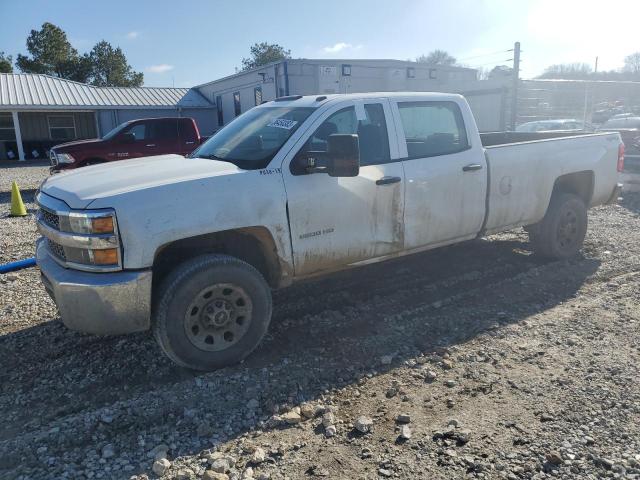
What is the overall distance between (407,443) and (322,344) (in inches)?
55.3

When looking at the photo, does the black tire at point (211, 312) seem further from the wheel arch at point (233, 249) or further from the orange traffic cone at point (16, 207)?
the orange traffic cone at point (16, 207)

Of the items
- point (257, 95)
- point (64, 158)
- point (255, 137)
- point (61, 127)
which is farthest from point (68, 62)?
point (255, 137)

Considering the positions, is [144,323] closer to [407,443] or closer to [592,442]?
[407,443]

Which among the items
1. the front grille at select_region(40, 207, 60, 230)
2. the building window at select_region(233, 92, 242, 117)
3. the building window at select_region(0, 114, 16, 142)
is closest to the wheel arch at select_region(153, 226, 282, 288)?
the front grille at select_region(40, 207, 60, 230)

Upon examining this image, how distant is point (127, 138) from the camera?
13.5 m

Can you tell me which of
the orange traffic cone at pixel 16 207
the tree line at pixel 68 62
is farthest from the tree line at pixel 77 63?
the orange traffic cone at pixel 16 207

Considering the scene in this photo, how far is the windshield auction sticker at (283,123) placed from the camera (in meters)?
4.43

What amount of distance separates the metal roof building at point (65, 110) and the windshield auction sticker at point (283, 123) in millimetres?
25800

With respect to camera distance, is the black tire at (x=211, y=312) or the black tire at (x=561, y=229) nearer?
the black tire at (x=211, y=312)

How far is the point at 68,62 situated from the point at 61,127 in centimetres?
2219

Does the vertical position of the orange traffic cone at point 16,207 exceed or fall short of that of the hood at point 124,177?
it falls short

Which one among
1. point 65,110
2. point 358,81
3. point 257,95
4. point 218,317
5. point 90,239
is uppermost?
point 358,81

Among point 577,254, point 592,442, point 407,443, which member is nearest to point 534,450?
point 592,442

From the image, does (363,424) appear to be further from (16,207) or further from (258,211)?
(16,207)
